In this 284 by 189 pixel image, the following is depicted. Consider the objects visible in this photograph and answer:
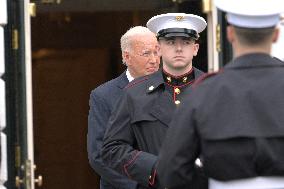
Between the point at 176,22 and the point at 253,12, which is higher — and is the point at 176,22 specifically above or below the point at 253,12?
below

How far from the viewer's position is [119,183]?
5465 millimetres

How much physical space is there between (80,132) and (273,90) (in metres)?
6.50

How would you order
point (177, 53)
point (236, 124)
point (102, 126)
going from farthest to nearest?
point (102, 126) < point (177, 53) < point (236, 124)

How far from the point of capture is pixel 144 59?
5.86 metres

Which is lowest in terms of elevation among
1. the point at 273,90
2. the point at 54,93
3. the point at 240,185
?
the point at 54,93

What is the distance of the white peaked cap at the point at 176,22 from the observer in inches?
203

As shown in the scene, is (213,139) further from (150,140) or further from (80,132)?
Answer: (80,132)

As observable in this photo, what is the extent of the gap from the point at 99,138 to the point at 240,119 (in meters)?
2.32

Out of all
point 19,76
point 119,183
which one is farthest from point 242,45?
point 19,76

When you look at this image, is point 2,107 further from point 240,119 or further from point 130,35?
point 240,119

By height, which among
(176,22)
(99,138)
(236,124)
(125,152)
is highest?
(176,22)

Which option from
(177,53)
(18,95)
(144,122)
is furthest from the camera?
(18,95)

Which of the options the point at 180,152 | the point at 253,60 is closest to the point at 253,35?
the point at 253,60

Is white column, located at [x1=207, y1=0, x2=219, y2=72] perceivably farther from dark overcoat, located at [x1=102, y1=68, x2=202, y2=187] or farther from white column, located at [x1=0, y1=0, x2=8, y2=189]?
white column, located at [x1=0, y1=0, x2=8, y2=189]
